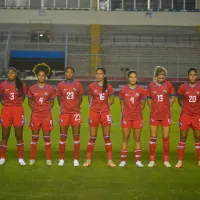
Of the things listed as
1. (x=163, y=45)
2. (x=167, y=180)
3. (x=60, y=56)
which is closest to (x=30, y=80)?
(x=60, y=56)

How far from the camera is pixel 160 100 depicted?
10070 mm

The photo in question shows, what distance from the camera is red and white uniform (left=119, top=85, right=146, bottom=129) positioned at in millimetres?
10000

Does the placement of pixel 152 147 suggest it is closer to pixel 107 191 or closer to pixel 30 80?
pixel 107 191

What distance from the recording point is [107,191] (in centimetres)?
789

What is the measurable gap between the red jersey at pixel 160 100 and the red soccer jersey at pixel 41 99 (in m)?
2.16

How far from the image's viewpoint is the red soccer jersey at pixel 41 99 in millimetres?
10031

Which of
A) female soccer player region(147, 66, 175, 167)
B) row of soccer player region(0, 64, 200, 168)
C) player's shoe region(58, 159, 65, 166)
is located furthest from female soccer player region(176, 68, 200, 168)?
player's shoe region(58, 159, 65, 166)

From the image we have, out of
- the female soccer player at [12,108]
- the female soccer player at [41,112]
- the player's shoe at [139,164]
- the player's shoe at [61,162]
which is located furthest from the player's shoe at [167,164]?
the female soccer player at [12,108]

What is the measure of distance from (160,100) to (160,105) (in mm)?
105

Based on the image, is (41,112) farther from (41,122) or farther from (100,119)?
(100,119)

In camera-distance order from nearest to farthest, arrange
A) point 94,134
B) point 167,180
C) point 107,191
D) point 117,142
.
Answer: point 107,191 < point 167,180 < point 94,134 < point 117,142

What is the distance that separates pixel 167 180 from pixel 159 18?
102ft

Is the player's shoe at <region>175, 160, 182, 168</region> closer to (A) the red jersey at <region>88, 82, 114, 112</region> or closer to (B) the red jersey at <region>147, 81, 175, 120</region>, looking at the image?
(B) the red jersey at <region>147, 81, 175, 120</region>

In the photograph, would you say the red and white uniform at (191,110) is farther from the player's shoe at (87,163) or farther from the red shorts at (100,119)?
the player's shoe at (87,163)
